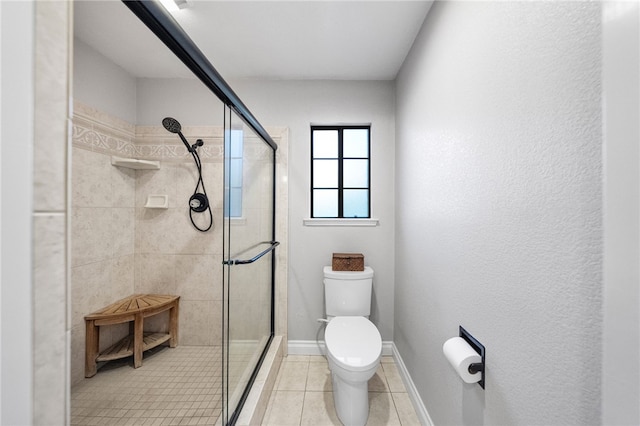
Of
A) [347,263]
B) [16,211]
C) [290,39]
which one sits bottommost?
[347,263]

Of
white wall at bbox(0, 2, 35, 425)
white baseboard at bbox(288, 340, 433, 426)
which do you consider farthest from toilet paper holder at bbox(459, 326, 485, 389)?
white wall at bbox(0, 2, 35, 425)

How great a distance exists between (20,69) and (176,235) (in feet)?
6.37

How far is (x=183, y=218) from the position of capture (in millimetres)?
2098

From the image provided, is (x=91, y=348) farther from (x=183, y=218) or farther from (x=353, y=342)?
(x=353, y=342)

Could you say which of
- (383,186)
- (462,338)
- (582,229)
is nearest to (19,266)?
(582,229)

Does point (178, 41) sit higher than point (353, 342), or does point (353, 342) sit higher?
point (178, 41)

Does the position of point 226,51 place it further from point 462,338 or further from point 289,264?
point 462,338

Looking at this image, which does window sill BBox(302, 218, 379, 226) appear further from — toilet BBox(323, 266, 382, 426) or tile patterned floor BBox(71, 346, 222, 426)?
tile patterned floor BBox(71, 346, 222, 426)

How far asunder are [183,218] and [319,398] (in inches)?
65.7

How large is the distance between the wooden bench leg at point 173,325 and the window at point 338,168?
4.37ft

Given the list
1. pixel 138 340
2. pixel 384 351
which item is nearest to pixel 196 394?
pixel 138 340

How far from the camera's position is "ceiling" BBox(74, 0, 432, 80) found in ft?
4.09

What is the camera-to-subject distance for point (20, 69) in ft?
1.10

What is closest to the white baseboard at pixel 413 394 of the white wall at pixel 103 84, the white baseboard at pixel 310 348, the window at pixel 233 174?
the white baseboard at pixel 310 348
